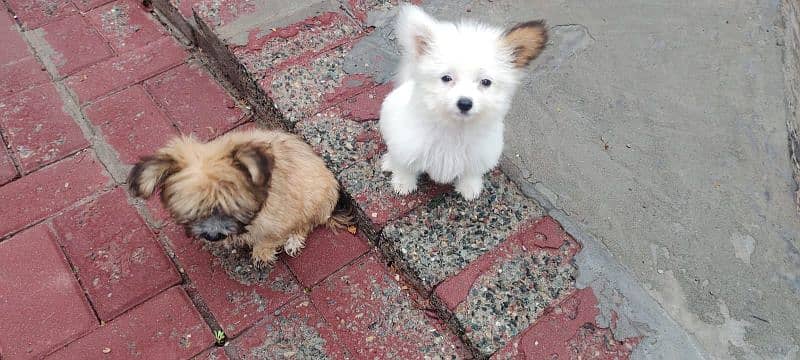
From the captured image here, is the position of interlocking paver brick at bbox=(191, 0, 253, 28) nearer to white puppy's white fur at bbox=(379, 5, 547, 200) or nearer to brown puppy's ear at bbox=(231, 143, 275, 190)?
white puppy's white fur at bbox=(379, 5, 547, 200)

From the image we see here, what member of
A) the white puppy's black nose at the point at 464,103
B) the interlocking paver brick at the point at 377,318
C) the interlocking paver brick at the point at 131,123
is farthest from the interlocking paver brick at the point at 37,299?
the white puppy's black nose at the point at 464,103

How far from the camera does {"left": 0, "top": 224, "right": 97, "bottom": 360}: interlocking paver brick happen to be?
8.68 feet

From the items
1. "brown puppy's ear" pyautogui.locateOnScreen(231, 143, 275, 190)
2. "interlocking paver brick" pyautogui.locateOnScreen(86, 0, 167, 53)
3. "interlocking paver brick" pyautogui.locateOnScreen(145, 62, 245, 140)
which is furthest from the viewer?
"interlocking paver brick" pyautogui.locateOnScreen(86, 0, 167, 53)

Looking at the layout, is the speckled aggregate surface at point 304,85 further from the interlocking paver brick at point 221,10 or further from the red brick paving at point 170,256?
the interlocking paver brick at point 221,10

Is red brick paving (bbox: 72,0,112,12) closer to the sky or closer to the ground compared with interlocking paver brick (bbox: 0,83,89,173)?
closer to the sky

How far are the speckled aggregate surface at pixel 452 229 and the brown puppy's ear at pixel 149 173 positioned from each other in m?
1.09

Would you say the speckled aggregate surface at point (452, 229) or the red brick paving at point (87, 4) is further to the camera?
the red brick paving at point (87, 4)

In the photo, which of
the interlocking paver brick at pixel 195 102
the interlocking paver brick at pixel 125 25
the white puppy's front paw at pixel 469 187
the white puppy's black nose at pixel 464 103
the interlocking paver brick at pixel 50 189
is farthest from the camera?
the interlocking paver brick at pixel 125 25

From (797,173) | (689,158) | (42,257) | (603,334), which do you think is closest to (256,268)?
(42,257)

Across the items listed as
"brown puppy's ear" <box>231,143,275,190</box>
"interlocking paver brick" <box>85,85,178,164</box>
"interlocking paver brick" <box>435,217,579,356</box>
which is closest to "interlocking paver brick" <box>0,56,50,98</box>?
"interlocking paver brick" <box>85,85,178,164</box>

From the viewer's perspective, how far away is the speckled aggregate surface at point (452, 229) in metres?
2.73

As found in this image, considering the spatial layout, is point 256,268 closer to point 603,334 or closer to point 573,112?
point 603,334

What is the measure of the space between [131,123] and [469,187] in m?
2.07

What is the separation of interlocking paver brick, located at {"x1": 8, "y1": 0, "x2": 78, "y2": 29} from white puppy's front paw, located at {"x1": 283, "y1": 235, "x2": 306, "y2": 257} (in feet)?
7.98
